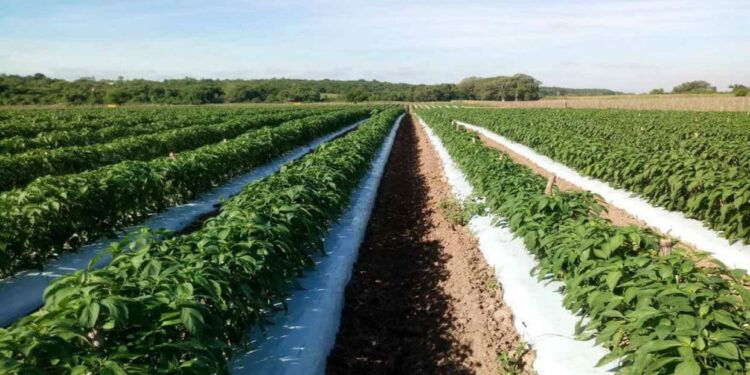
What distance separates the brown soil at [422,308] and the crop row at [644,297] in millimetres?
853

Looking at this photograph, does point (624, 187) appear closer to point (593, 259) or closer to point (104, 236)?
point (593, 259)

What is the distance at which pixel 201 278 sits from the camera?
9.24 feet

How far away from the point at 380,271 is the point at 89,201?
4.14m

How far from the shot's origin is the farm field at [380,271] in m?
2.38

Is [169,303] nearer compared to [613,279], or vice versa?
[169,303]

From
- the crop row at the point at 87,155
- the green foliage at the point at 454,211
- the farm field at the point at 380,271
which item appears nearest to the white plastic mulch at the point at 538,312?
the farm field at the point at 380,271

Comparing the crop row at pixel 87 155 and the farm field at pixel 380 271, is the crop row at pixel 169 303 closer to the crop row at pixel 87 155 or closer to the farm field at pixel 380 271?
the farm field at pixel 380 271

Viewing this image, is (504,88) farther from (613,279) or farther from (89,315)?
(89,315)

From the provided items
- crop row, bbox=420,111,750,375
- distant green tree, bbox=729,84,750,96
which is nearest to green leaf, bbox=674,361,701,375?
crop row, bbox=420,111,750,375

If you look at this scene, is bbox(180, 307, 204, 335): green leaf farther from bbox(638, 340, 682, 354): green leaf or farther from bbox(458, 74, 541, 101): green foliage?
bbox(458, 74, 541, 101): green foliage

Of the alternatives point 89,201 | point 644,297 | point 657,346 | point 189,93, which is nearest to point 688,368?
point 657,346

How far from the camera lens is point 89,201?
20.9 ft

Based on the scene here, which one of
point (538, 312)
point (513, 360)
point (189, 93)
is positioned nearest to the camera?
point (513, 360)

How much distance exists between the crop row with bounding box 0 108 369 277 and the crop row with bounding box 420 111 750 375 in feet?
18.3
